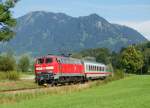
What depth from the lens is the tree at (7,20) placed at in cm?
5662

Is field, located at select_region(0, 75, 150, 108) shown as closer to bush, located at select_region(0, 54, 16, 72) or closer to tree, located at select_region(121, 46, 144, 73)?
bush, located at select_region(0, 54, 16, 72)

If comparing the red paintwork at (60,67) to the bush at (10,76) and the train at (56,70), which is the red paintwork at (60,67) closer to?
the train at (56,70)

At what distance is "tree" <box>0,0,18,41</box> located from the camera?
56.6 m

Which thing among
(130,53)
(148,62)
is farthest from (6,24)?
(148,62)

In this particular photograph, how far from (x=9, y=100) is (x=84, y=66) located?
35.3 m

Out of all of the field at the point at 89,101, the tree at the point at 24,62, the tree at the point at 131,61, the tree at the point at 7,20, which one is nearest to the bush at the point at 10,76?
the tree at the point at 7,20

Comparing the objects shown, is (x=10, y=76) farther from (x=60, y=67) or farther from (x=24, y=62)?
(x=24, y=62)

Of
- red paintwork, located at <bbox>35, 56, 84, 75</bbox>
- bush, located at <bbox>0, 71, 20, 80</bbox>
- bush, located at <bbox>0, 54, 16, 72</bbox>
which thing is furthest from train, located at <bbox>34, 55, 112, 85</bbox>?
bush, located at <bbox>0, 54, 16, 72</bbox>

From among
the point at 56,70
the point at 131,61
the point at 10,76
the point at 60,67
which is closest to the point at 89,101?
the point at 56,70

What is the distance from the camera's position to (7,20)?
5688 cm

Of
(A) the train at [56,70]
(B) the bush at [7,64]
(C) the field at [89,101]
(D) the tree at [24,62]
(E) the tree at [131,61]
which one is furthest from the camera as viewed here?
(E) the tree at [131,61]

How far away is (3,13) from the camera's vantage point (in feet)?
187

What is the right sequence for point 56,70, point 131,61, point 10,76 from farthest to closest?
point 131,61 → point 10,76 → point 56,70

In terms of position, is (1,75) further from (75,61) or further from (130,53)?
(130,53)
